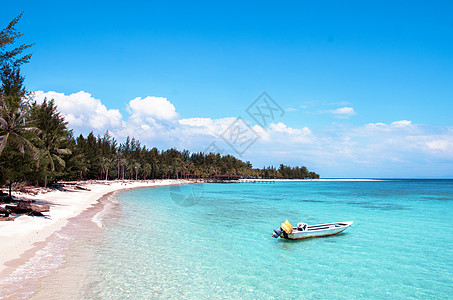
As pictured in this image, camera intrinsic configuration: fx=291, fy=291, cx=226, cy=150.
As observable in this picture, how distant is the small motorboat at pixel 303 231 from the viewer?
1714 cm

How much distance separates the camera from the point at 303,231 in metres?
17.6

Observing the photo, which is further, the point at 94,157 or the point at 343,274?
the point at 94,157

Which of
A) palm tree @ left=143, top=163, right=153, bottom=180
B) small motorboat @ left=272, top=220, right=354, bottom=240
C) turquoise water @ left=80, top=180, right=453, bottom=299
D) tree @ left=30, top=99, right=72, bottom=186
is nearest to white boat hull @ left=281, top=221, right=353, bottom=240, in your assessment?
small motorboat @ left=272, top=220, right=354, bottom=240

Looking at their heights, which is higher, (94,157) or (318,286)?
(94,157)

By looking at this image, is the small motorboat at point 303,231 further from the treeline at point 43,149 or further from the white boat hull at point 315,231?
the treeline at point 43,149

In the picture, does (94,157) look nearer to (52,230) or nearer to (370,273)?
(52,230)

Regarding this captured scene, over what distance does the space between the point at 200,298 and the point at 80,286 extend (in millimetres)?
3794

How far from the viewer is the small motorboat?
17.1 meters

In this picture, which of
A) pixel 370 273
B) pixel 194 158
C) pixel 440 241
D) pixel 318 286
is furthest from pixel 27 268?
pixel 194 158

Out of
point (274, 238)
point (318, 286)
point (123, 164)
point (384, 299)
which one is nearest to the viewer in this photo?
point (384, 299)

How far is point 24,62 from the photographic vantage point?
18203mm

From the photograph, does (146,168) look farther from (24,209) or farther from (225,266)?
(225,266)

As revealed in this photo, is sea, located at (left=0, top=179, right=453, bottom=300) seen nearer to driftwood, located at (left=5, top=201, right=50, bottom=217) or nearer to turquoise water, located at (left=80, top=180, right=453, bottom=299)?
turquoise water, located at (left=80, top=180, right=453, bottom=299)

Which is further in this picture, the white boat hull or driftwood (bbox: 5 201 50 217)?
driftwood (bbox: 5 201 50 217)
